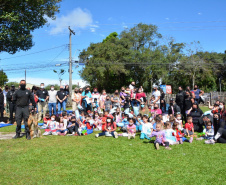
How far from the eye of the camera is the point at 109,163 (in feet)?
17.3

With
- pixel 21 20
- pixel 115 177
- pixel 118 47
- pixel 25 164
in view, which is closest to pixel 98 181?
pixel 115 177

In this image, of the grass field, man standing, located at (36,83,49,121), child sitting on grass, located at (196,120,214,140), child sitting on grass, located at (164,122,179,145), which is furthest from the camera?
man standing, located at (36,83,49,121)

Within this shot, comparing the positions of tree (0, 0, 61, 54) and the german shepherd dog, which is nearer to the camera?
the german shepherd dog

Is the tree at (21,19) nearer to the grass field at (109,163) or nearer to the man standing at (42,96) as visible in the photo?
the man standing at (42,96)

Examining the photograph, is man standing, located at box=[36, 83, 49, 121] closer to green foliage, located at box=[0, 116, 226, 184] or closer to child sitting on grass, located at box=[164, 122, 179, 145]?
green foliage, located at box=[0, 116, 226, 184]

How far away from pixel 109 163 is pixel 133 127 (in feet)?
11.3

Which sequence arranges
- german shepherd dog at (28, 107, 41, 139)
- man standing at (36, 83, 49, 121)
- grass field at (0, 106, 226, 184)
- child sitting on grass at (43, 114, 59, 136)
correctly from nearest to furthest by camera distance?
1. grass field at (0, 106, 226, 184)
2. german shepherd dog at (28, 107, 41, 139)
3. child sitting on grass at (43, 114, 59, 136)
4. man standing at (36, 83, 49, 121)

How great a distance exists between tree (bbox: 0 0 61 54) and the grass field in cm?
910

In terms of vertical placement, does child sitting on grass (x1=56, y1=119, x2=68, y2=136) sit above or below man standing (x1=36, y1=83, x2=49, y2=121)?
below

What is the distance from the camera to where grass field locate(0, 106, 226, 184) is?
437 cm

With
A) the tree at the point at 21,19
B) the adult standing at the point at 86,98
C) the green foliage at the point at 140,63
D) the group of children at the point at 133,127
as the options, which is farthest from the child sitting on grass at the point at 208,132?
the green foliage at the point at 140,63

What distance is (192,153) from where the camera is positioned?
6.09 metres

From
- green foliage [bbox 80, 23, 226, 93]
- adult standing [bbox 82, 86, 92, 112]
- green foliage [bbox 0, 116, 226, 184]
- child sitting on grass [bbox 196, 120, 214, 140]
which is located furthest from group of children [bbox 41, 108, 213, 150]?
green foliage [bbox 80, 23, 226, 93]

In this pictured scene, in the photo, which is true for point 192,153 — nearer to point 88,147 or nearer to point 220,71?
point 88,147
